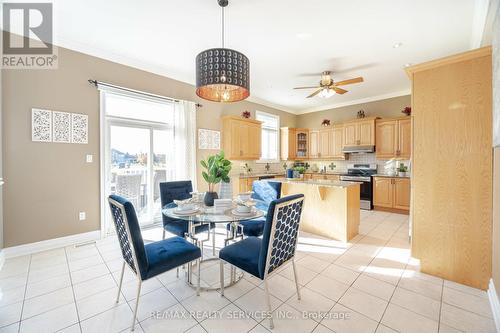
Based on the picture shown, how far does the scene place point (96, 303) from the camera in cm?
187

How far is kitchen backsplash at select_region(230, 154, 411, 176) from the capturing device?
18.0 ft

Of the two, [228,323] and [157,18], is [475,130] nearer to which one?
[228,323]

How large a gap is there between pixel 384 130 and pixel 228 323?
5.56 meters

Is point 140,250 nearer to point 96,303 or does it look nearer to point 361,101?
point 96,303

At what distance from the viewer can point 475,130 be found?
2.02 m

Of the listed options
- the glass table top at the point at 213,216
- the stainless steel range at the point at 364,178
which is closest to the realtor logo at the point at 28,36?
the glass table top at the point at 213,216

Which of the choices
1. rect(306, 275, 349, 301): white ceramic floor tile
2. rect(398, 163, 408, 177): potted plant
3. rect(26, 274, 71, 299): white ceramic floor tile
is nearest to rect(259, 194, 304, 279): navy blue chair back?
rect(306, 275, 349, 301): white ceramic floor tile

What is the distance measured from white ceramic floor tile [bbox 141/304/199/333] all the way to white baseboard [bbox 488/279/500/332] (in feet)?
7.40

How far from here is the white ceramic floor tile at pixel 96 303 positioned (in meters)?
1.76

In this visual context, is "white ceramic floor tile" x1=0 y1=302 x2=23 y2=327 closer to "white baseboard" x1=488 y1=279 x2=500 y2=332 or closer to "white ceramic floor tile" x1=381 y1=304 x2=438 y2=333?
"white ceramic floor tile" x1=381 y1=304 x2=438 y2=333

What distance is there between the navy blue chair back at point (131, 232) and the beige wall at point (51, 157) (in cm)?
208

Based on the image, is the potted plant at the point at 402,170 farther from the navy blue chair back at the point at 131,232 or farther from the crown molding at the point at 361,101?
the navy blue chair back at the point at 131,232

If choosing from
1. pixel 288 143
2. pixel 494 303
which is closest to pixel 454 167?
pixel 494 303

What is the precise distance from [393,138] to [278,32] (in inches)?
161
